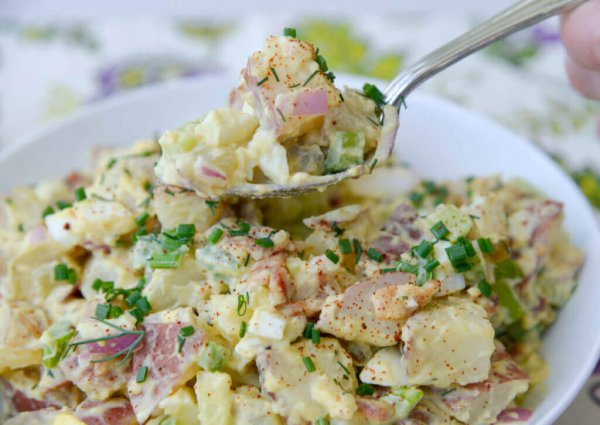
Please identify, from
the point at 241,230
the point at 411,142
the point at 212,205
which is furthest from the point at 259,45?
the point at 241,230

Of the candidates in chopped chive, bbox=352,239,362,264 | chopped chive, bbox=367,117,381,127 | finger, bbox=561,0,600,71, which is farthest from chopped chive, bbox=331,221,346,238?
finger, bbox=561,0,600,71

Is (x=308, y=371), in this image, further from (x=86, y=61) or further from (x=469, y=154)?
(x=86, y=61)

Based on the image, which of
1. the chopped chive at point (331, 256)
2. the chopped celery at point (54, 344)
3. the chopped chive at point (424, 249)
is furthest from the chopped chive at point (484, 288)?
the chopped celery at point (54, 344)

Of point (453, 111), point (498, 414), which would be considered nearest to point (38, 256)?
point (498, 414)

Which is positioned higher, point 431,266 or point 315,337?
point 431,266

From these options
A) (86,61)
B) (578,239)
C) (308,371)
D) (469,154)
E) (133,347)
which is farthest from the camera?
(86,61)

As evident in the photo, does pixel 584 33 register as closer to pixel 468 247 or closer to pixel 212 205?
pixel 468 247

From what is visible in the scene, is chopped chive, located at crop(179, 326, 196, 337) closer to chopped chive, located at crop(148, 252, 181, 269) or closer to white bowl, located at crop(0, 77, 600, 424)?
chopped chive, located at crop(148, 252, 181, 269)
